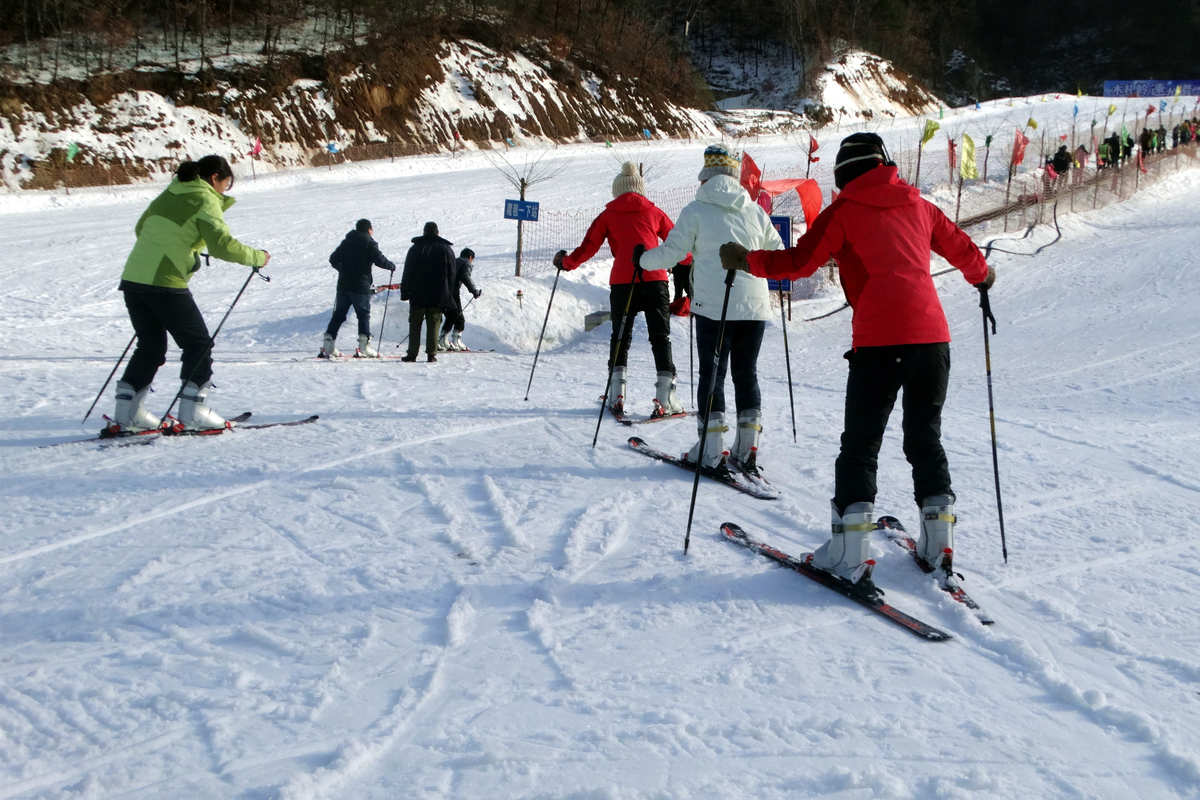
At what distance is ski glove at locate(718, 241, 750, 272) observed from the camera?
12.7 feet

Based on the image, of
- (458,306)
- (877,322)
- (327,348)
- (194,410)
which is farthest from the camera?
(458,306)

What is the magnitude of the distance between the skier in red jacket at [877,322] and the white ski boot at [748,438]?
5.28 feet

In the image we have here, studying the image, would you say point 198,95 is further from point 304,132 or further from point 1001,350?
point 1001,350

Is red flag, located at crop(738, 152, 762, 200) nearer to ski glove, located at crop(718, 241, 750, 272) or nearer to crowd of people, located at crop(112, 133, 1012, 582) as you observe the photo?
crowd of people, located at crop(112, 133, 1012, 582)

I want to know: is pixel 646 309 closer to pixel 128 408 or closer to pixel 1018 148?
pixel 128 408

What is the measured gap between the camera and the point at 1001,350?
433 inches

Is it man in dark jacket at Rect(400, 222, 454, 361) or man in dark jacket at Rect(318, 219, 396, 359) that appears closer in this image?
man in dark jacket at Rect(400, 222, 454, 361)

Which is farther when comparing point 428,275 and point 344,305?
point 344,305

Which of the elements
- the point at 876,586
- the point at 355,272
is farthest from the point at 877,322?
the point at 355,272

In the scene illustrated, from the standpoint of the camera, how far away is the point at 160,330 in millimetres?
5695

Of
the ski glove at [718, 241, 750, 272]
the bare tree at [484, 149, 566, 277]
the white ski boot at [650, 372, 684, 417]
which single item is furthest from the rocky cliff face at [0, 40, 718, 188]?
the ski glove at [718, 241, 750, 272]

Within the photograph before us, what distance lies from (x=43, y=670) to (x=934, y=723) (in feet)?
8.72

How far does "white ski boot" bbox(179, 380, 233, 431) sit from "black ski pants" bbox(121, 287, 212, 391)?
0.22 ft

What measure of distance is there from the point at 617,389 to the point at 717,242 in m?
2.10
